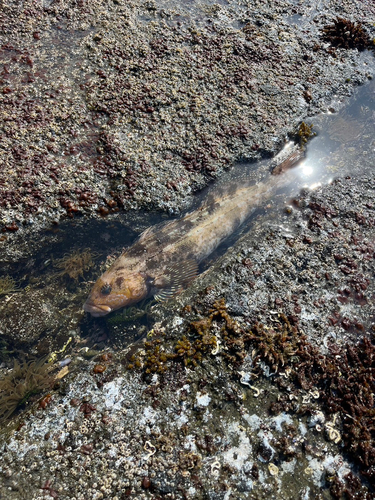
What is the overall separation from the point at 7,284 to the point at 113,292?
1.59 metres

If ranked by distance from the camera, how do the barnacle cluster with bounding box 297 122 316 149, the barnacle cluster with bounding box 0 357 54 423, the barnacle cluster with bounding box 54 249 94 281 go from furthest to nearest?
the barnacle cluster with bounding box 297 122 316 149 < the barnacle cluster with bounding box 54 249 94 281 < the barnacle cluster with bounding box 0 357 54 423

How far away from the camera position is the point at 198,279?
188 inches

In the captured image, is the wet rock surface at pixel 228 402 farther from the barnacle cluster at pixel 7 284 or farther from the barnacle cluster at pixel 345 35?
the barnacle cluster at pixel 345 35

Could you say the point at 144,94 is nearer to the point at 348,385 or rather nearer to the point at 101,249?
the point at 101,249

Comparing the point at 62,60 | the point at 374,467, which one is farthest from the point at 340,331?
the point at 62,60

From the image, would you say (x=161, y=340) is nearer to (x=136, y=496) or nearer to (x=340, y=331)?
(x=136, y=496)

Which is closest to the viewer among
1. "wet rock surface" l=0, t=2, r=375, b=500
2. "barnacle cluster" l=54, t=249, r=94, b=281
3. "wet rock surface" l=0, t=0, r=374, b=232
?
"wet rock surface" l=0, t=2, r=375, b=500

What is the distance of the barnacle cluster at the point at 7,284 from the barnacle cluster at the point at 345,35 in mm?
7785

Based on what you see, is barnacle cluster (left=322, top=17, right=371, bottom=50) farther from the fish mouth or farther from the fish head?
the fish mouth

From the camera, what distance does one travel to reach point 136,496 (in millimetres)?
3115

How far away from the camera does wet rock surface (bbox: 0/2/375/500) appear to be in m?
3.36

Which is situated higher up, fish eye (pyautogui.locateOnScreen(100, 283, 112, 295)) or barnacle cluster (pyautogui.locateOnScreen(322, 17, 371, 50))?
barnacle cluster (pyautogui.locateOnScreen(322, 17, 371, 50))

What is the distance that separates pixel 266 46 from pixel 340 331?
5.73 m

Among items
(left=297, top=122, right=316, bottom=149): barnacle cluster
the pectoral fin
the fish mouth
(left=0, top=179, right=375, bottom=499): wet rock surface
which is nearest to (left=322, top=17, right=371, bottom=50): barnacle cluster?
(left=297, top=122, right=316, bottom=149): barnacle cluster
